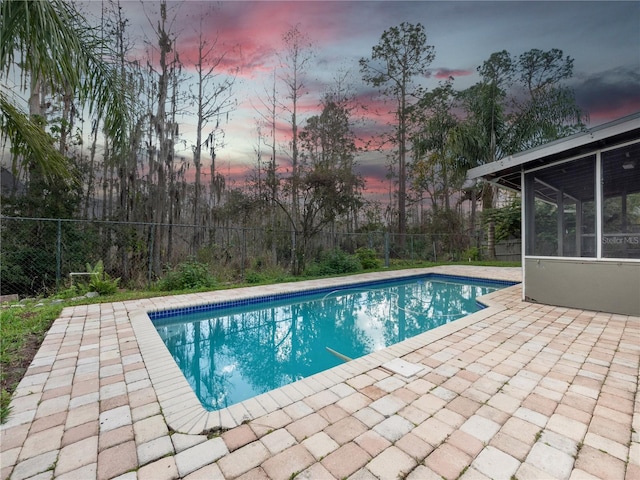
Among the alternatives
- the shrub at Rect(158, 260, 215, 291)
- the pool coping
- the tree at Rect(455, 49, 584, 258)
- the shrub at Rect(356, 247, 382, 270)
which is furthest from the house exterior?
the tree at Rect(455, 49, 584, 258)

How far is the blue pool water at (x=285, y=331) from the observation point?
3.19 meters

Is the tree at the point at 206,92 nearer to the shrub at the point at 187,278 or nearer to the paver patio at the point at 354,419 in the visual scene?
the shrub at the point at 187,278

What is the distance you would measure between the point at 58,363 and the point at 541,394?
3.96 metres

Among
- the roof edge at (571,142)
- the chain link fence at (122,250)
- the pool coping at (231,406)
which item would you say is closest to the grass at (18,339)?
the pool coping at (231,406)

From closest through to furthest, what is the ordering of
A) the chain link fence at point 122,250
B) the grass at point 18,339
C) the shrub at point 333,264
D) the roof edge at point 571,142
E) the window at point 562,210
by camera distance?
the grass at point 18,339 → the roof edge at point 571,142 → the window at point 562,210 → the chain link fence at point 122,250 → the shrub at point 333,264

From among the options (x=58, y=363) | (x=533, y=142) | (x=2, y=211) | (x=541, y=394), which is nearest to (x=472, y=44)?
(x=533, y=142)

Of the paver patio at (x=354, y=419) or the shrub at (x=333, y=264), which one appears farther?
the shrub at (x=333, y=264)

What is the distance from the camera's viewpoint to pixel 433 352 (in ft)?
9.02

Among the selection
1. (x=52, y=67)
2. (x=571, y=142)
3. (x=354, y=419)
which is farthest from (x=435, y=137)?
(x=354, y=419)

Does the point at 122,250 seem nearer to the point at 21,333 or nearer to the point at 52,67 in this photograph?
the point at 21,333

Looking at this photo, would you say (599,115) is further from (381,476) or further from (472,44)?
(381,476)

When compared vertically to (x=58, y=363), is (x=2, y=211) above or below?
above

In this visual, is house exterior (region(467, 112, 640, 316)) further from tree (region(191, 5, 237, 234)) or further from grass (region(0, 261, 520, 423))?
tree (region(191, 5, 237, 234))

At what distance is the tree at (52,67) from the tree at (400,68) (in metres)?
11.8
